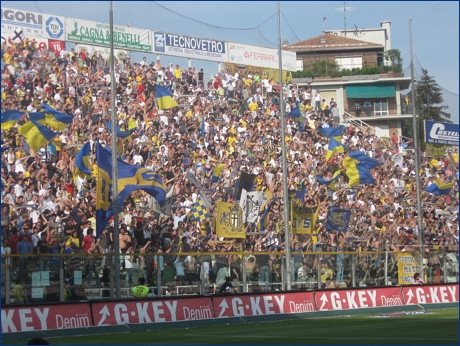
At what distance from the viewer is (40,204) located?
86.4 feet

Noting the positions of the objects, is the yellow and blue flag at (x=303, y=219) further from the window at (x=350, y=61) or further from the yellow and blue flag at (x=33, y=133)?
the window at (x=350, y=61)

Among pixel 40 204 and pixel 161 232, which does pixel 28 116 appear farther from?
pixel 161 232

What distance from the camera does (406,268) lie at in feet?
116

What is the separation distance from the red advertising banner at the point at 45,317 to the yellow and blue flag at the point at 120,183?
149 inches

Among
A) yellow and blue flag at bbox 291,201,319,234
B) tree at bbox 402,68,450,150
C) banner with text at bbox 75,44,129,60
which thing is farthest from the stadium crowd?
tree at bbox 402,68,450,150

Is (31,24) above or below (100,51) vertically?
above

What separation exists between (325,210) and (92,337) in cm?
1876

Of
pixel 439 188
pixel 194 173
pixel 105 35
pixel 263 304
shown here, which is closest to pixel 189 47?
pixel 105 35

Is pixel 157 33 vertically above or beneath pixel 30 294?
above

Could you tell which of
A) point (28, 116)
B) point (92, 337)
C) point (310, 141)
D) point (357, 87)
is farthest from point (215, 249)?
point (357, 87)

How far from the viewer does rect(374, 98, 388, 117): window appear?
72000 mm

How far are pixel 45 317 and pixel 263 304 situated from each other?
7.90m

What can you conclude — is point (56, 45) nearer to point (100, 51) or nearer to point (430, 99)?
point (100, 51)

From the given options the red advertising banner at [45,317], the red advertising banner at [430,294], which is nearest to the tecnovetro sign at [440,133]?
the red advertising banner at [430,294]
